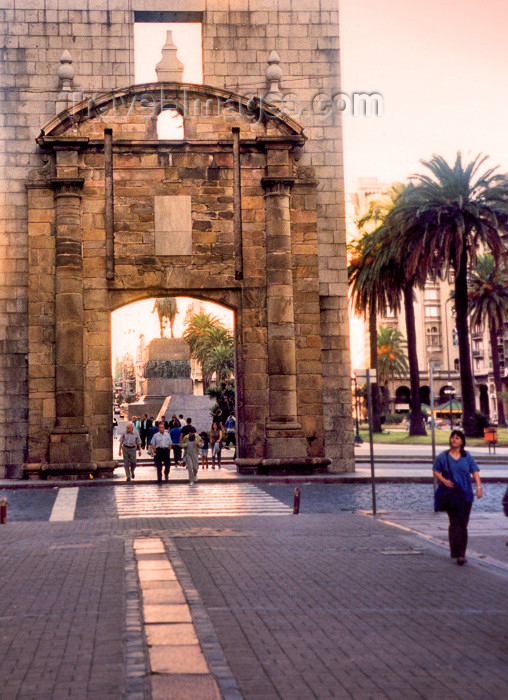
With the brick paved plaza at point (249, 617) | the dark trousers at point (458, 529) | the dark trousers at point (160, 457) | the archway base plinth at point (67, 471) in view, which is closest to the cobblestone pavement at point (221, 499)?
the dark trousers at point (160, 457)

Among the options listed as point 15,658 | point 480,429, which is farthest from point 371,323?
point 15,658

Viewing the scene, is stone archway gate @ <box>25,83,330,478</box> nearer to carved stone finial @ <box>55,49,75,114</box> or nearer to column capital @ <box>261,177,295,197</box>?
column capital @ <box>261,177,295,197</box>

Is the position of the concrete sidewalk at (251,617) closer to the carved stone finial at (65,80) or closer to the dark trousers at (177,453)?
the carved stone finial at (65,80)

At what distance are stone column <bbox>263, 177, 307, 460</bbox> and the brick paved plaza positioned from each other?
40.9 feet

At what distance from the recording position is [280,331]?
1070 inches

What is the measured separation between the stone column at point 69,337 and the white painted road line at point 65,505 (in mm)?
1769

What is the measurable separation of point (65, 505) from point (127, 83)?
531 inches

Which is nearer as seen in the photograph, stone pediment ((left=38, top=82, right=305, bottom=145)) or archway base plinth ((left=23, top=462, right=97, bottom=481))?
archway base plinth ((left=23, top=462, right=97, bottom=481))

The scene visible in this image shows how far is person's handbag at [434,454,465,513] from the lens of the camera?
464 inches

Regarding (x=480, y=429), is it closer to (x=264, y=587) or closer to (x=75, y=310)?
(x=75, y=310)

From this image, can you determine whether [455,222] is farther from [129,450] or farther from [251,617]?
[251,617]

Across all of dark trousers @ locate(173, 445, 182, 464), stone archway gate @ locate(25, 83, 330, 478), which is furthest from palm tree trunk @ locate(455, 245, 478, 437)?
stone archway gate @ locate(25, 83, 330, 478)

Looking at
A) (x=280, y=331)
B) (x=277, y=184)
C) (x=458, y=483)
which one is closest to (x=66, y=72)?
(x=277, y=184)

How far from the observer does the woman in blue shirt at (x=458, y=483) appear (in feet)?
37.8
